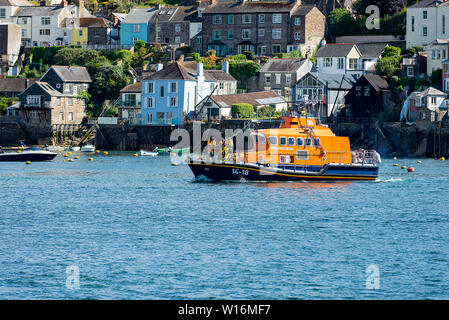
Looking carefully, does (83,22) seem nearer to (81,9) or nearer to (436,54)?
(81,9)

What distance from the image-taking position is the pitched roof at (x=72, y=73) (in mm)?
100688

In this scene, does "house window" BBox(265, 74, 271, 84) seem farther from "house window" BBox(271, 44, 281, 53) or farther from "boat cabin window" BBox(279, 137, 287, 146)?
"boat cabin window" BBox(279, 137, 287, 146)

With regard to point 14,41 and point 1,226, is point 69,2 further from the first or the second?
point 1,226

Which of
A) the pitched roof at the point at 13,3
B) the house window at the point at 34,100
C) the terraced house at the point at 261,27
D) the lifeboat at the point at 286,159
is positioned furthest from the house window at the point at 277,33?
the lifeboat at the point at 286,159

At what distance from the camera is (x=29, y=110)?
325 feet

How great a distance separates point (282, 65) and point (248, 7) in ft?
38.6

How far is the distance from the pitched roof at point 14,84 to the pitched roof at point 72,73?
492 cm

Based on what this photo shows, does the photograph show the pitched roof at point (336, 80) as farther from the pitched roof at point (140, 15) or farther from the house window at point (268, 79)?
the pitched roof at point (140, 15)

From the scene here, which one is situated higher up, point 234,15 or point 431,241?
point 234,15

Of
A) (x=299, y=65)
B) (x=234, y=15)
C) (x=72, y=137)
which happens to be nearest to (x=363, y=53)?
(x=299, y=65)

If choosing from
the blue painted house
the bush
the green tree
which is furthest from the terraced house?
the bush

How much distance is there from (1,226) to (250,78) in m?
69.1

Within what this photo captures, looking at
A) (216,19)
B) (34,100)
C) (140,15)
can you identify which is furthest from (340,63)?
(34,100)

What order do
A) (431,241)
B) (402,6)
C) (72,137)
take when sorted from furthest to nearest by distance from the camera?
(402,6), (72,137), (431,241)
